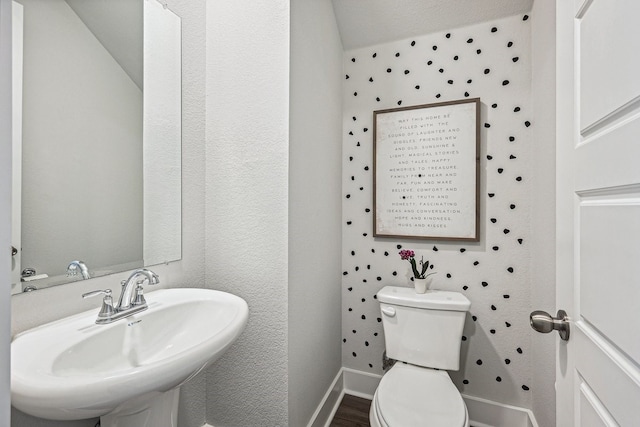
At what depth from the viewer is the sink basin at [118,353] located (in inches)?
22.6

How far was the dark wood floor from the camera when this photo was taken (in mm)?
1598

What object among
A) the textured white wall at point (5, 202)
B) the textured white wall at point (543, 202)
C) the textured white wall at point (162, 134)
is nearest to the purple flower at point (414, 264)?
the textured white wall at point (543, 202)

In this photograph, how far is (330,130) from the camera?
1.68m

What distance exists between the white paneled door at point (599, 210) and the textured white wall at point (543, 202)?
1.88 ft

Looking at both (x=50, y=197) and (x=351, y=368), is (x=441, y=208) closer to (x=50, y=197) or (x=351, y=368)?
(x=351, y=368)

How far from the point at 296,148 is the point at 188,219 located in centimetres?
58

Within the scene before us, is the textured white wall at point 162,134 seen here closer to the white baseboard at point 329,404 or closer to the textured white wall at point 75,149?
the textured white wall at point 75,149

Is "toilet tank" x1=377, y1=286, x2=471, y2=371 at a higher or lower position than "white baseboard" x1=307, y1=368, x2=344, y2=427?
higher

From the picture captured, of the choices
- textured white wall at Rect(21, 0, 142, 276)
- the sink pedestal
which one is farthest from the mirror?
the sink pedestal

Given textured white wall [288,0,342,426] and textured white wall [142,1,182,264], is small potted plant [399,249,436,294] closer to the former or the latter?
textured white wall [288,0,342,426]

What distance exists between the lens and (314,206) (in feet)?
4.82

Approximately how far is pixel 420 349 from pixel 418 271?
16.2 inches

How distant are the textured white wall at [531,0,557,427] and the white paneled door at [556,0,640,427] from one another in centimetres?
57

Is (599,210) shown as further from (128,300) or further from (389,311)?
(128,300)
